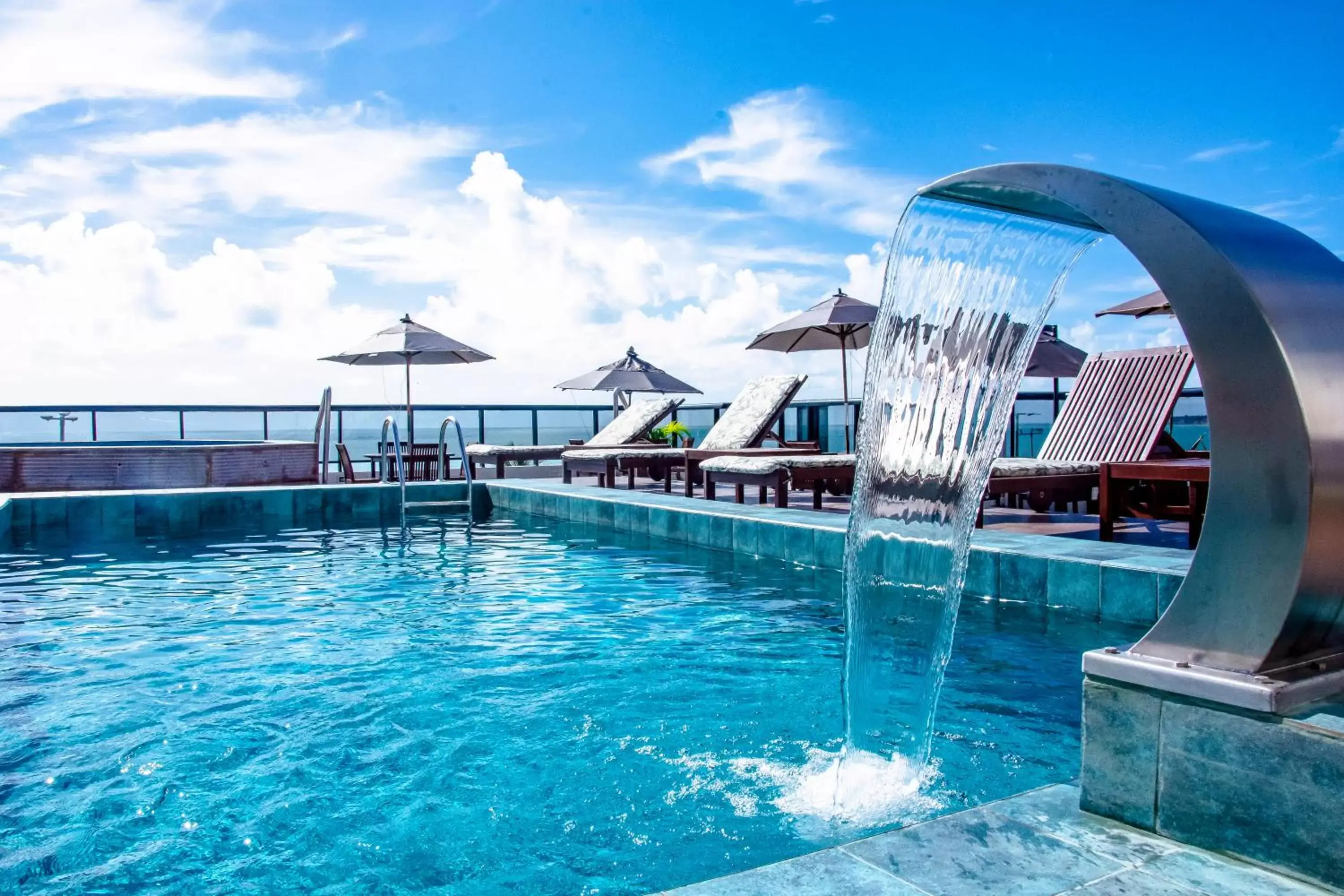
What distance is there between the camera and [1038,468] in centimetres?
588

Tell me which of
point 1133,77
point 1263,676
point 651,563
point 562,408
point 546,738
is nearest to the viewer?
point 1263,676

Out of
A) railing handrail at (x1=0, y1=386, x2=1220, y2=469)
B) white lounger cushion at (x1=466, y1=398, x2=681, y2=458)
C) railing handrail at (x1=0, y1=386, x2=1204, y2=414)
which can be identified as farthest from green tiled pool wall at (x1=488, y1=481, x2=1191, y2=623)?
railing handrail at (x1=0, y1=386, x2=1204, y2=414)

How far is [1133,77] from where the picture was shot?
7.62m

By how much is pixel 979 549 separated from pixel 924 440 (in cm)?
258

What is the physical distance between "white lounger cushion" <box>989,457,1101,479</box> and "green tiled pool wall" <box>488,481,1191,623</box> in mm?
381

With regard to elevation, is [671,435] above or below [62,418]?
below

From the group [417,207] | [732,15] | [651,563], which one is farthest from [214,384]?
[651,563]

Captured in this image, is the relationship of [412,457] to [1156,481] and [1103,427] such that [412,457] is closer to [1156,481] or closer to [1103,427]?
[1103,427]

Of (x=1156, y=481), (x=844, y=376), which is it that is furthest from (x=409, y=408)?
(x=1156, y=481)

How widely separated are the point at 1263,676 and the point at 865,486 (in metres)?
1.27

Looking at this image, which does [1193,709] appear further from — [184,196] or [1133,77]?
[184,196]

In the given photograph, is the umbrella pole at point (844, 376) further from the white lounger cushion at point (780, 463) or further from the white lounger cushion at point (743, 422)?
the white lounger cushion at point (780, 463)

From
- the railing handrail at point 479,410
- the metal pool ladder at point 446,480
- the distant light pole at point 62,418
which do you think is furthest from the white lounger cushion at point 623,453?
the distant light pole at point 62,418

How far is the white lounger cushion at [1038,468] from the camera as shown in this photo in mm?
5711
